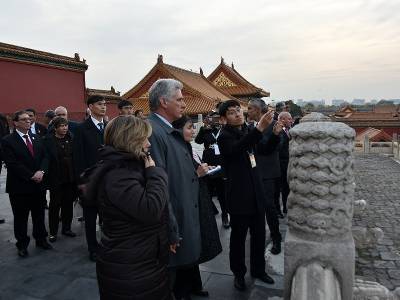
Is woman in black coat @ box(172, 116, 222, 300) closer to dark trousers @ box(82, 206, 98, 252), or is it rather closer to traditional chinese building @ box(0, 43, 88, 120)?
dark trousers @ box(82, 206, 98, 252)

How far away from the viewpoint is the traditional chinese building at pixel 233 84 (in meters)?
29.5

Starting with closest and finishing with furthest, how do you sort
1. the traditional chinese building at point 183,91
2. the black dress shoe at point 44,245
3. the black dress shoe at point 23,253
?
1. the black dress shoe at point 23,253
2. the black dress shoe at point 44,245
3. the traditional chinese building at point 183,91

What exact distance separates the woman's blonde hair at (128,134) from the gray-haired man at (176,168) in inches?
17.1

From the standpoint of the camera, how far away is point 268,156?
4.40m

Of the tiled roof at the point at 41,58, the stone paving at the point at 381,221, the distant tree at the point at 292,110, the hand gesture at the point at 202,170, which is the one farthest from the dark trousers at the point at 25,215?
the tiled roof at the point at 41,58

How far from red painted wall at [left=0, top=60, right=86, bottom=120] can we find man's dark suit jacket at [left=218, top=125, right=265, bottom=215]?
15943mm

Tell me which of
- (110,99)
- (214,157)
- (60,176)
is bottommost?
(60,176)

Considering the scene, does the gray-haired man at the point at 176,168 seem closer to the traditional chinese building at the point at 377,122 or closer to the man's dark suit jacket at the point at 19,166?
the man's dark suit jacket at the point at 19,166

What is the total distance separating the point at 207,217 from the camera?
2.81 meters

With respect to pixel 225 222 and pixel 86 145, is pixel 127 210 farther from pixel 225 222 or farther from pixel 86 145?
pixel 225 222

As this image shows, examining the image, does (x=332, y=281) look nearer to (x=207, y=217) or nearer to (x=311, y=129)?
(x=311, y=129)

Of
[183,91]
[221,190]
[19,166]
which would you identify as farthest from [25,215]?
[183,91]

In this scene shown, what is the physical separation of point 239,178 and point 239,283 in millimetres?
971

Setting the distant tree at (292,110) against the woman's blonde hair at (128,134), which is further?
the distant tree at (292,110)
